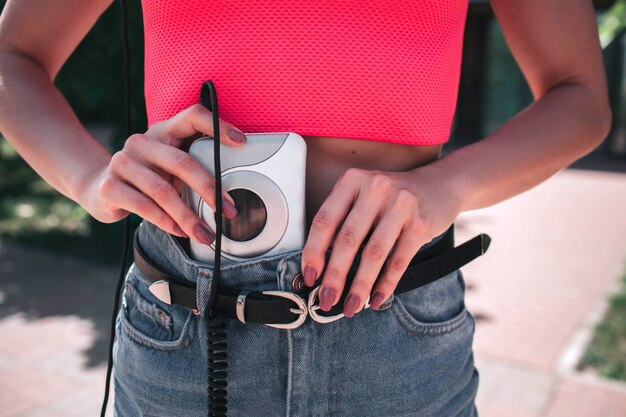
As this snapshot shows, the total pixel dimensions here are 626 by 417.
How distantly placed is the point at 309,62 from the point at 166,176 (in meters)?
0.29

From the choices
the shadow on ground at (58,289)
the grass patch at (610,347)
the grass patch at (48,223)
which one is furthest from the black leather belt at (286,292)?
the grass patch at (48,223)

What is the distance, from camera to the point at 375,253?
76 centimetres

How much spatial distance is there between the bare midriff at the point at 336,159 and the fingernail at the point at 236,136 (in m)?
0.14

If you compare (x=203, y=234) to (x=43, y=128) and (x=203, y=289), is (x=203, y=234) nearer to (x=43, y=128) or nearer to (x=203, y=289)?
(x=203, y=289)

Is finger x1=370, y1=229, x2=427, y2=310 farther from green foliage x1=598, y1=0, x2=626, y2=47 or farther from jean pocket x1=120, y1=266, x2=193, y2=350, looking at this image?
green foliage x1=598, y1=0, x2=626, y2=47

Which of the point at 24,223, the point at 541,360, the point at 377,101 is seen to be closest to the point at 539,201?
the point at 541,360

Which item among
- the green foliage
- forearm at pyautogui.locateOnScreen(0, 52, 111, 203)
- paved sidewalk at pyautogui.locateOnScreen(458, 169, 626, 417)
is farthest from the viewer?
the green foliage

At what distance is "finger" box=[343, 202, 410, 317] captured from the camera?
763mm

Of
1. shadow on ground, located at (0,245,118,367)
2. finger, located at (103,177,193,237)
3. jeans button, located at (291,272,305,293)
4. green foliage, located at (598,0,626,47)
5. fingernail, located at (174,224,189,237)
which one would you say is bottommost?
shadow on ground, located at (0,245,118,367)

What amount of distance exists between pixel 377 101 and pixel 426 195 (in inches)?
7.5

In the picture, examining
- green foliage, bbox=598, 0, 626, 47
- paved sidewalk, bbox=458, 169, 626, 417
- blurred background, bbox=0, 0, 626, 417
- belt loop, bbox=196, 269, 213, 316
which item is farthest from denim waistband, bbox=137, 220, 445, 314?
green foliage, bbox=598, 0, 626, 47

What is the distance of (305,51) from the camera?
894 mm

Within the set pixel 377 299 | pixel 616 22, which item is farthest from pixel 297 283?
pixel 616 22

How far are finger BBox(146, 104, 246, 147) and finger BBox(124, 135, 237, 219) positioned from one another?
0.12 feet
